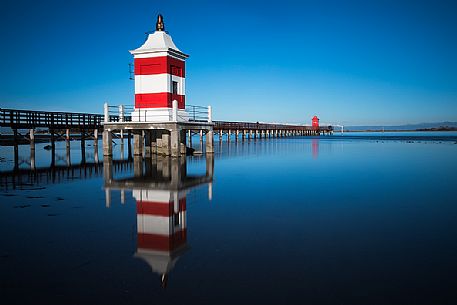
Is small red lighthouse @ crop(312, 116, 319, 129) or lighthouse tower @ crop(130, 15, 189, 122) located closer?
lighthouse tower @ crop(130, 15, 189, 122)

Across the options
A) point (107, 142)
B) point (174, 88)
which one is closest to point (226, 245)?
point (174, 88)

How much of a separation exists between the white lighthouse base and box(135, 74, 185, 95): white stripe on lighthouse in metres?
0.90

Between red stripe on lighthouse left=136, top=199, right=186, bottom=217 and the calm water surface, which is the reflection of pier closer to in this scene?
the calm water surface

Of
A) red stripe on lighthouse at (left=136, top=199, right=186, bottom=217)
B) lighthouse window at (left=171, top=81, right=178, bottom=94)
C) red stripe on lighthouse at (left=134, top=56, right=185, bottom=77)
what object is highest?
red stripe on lighthouse at (left=134, top=56, right=185, bottom=77)

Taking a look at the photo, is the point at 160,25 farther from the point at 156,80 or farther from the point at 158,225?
the point at 158,225

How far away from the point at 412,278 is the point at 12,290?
13.8ft

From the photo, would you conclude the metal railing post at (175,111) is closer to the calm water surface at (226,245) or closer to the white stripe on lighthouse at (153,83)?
the white stripe on lighthouse at (153,83)

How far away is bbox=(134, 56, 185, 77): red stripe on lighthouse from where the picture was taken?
59.0ft

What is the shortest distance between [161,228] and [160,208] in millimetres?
1479

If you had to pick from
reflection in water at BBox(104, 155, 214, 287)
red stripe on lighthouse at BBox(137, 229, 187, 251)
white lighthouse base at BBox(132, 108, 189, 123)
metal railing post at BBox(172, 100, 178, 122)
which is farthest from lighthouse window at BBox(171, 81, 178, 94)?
red stripe on lighthouse at BBox(137, 229, 187, 251)

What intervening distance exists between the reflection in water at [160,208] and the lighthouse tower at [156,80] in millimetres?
4394

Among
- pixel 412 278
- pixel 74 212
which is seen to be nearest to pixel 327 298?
pixel 412 278

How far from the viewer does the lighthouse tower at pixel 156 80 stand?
18016 millimetres

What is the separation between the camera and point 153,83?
18.2 meters
